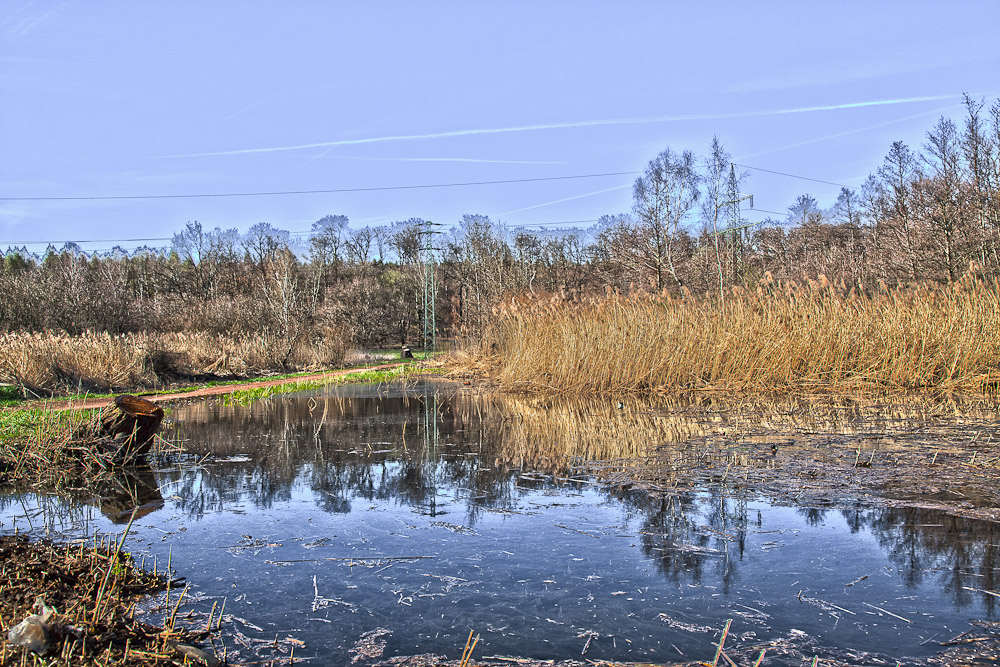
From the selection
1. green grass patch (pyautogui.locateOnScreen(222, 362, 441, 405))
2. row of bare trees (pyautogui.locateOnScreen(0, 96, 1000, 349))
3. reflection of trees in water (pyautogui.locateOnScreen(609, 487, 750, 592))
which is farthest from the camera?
row of bare trees (pyautogui.locateOnScreen(0, 96, 1000, 349))

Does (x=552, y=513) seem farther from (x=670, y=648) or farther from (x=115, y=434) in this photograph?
(x=115, y=434)

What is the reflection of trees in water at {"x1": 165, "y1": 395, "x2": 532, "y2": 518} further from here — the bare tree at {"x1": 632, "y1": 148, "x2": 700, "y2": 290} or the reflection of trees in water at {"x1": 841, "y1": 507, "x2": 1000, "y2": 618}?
the bare tree at {"x1": 632, "y1": 148, "x2": 700, "y2": 290}

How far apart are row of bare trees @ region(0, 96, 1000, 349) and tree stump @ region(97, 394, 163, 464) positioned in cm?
1257

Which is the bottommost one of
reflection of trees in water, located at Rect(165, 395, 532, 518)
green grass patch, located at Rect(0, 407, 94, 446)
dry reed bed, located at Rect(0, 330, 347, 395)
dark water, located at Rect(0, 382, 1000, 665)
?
dark water, located at Rect(0, 382, 1000, 665)

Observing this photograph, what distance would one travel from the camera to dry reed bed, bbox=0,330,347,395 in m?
17.3

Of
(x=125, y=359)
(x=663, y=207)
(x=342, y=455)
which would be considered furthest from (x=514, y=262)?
(x=342, y=455)

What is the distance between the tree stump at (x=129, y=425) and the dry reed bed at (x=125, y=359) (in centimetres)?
553

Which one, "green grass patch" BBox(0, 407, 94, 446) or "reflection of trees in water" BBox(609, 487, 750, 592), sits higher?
"green grass patch" BBox(0, 407, 94, 446)

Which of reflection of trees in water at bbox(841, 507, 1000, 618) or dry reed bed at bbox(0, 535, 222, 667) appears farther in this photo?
reflection of trees in water at bbox(841, 507, 1000, 618)

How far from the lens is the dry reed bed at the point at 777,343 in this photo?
12688 mm

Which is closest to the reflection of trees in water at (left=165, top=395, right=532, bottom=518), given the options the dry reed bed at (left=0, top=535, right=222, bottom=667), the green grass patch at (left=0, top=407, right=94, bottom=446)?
the green grass patch at (left=0, top=407, right=94, bottom=446)

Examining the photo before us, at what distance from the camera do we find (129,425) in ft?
25.8

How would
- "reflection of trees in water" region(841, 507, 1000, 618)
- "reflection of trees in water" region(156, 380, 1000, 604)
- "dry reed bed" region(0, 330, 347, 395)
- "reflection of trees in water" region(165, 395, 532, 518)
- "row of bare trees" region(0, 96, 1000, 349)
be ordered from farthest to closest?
"row of bare trees" region(0, 96, 1000, 349) → "dry reed bed" region(0, 330, 347, 395) → "reflection of trees in water" region(165, 395, 532, 518) → "reflection of trees in water" region(156, 380, 1000, 604) → "reflection of trees in water" region(841, 507, 1000, 618)

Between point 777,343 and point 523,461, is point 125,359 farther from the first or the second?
point 777,343
